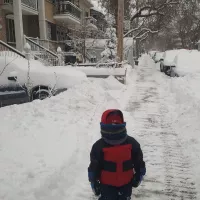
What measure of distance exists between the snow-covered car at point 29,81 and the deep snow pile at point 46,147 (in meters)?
1.05

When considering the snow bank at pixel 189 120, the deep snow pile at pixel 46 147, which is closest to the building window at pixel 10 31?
the snow bank at pixel 189 120

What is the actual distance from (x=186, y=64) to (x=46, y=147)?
13.7 meters

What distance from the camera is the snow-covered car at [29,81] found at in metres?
8.06

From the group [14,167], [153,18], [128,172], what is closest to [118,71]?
[14,167]

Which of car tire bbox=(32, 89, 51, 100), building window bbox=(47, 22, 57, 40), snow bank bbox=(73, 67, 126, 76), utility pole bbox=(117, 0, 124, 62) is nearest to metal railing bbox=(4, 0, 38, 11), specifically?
building window bbox=(47, 22, 57, 40)

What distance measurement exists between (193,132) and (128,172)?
3.87 meters

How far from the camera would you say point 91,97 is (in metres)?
9.15

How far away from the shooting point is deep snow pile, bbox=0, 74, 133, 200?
368 cm

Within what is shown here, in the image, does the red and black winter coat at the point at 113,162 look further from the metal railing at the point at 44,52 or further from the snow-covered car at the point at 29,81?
the metal railing at the point at 44,52

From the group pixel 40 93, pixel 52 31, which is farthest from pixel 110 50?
pixel 40 93

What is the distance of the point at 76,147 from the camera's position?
5176 mm

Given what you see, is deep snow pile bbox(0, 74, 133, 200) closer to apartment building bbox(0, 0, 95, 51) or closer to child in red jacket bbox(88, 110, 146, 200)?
child in red jacket bbox(88, 110, 146, 200)

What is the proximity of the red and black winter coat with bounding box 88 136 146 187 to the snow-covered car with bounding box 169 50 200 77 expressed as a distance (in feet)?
44.3

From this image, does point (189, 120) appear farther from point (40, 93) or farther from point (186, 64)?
point (186, 64)
